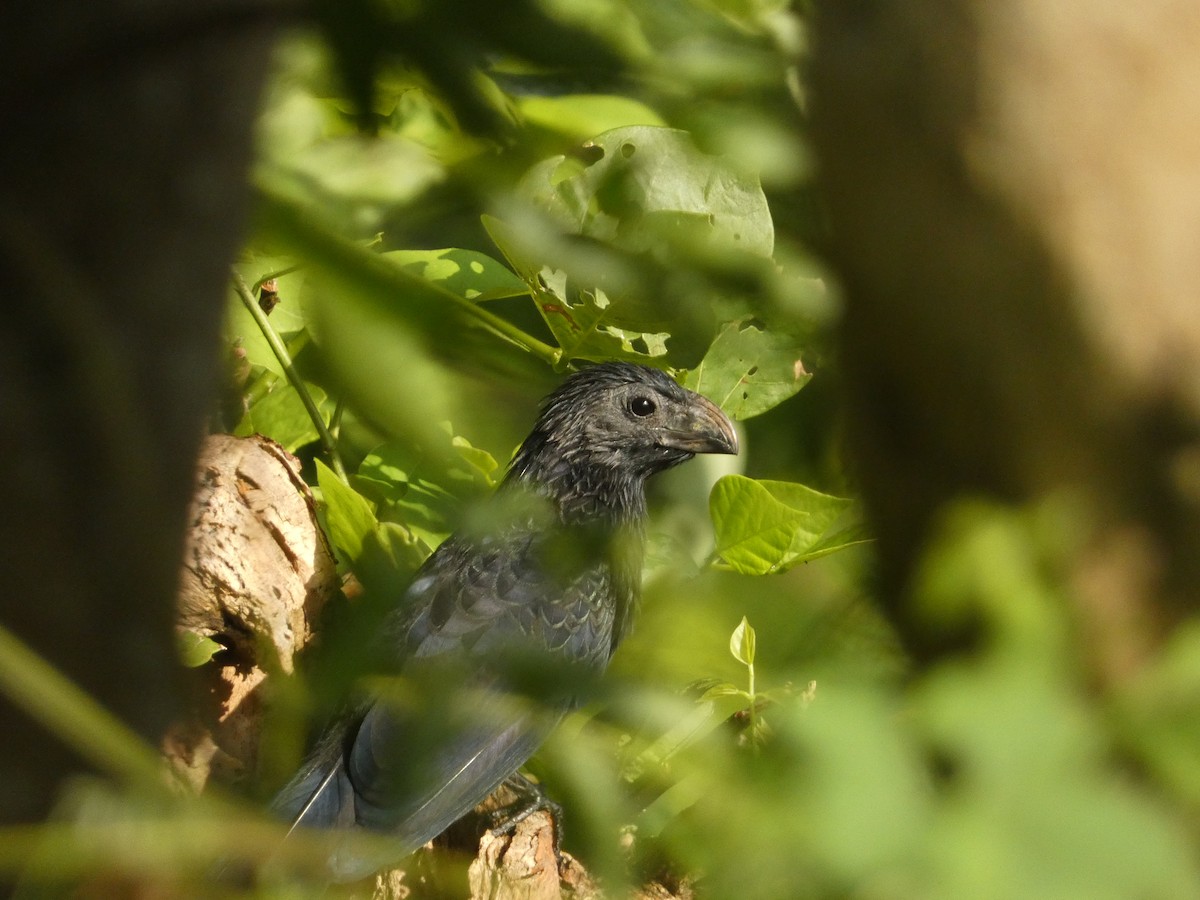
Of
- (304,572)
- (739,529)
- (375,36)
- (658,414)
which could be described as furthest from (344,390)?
→ (658,414)

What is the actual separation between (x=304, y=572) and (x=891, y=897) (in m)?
2.51

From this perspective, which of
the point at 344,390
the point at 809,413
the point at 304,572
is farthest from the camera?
the point at 304,572

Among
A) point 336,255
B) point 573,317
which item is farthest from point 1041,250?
point 573,317

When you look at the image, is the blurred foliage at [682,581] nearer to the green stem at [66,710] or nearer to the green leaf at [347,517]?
the green stem at [66,710]

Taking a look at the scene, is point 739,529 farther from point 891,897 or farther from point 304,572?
point 304,572

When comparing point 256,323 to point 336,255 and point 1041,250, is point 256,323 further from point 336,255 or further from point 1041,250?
point 1041,250

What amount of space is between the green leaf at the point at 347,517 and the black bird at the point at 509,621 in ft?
0.44

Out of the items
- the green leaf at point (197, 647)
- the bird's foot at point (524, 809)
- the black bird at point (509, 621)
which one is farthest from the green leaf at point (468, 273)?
the bird's foot at point (524, 809)

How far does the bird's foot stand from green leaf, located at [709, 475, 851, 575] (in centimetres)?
136

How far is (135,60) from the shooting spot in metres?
0.56

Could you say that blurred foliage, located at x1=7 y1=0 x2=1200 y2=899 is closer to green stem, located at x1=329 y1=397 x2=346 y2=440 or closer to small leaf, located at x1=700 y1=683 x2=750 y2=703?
green stem, located at x1=329 y1=397 x2=346 y2=440

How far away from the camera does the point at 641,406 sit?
388cm

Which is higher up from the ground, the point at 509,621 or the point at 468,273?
the point at 468,273

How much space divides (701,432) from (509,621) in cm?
82
